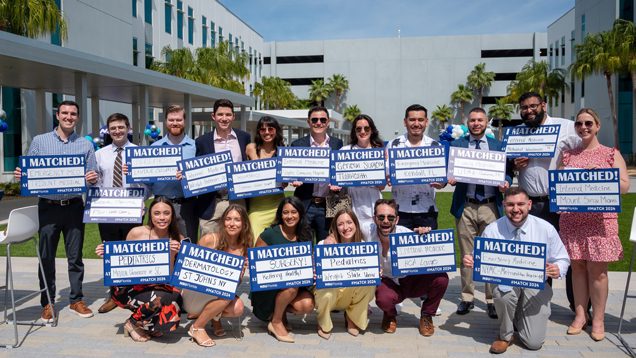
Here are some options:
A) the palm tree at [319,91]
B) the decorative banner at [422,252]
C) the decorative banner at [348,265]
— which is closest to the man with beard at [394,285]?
the decorative banner at [422,252]

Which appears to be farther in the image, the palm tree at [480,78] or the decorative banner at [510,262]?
the palm tree at [480,78]

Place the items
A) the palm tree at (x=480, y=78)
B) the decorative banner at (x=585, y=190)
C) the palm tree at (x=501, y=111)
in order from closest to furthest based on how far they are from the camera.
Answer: the decorative banner at (x=585, y=190) → the palm tree at (x=480, y=78) → the palm tree at (x=501, y=111)

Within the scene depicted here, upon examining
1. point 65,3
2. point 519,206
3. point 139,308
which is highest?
point 65,3

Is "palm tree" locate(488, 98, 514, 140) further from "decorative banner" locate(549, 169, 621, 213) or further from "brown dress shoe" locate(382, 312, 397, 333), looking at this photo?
"brown dress shoe" locate(382, 312, 397, 333)

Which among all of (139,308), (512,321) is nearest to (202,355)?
(139,308)

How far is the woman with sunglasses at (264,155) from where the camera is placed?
5.19 metres

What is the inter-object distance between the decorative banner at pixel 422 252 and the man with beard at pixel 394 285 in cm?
13

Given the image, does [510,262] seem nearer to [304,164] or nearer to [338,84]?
[304,164]

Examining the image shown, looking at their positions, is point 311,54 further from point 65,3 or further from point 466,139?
point 466,139

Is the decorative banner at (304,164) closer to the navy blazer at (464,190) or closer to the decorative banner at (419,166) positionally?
the decorative banner at (419,166)

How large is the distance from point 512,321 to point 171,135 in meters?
4.08

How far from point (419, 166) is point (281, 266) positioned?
1.77 metres

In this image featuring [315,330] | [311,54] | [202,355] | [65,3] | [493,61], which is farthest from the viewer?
[311,54]

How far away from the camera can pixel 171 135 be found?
213 inches
